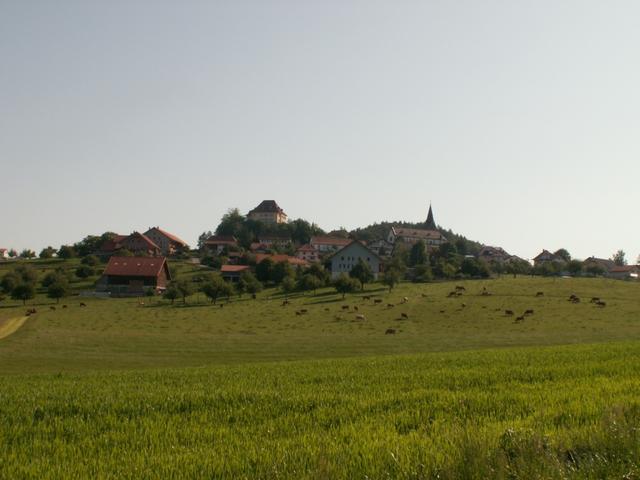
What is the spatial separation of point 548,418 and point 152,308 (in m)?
84.8

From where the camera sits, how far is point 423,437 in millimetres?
8656

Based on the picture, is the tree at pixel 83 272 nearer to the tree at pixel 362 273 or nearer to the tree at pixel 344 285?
the tree at pixel 362 273

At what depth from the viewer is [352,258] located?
136 m

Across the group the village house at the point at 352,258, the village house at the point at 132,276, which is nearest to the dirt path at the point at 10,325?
the village house at the point at 132,276

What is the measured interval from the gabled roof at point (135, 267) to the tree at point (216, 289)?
2560cm

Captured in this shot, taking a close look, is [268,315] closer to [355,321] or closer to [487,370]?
[355,321]

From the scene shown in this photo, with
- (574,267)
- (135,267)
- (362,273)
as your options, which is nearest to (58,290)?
(135,267)

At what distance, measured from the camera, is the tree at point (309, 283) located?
106 metres

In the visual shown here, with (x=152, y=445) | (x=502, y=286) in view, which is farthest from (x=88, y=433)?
(x=502, y=286)

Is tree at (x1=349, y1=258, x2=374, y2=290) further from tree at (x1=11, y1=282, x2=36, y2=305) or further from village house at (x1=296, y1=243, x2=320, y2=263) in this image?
village house at (x1=296, y1=243, x2=320, y2=263)

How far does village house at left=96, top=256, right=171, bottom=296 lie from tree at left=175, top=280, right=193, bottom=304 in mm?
18375

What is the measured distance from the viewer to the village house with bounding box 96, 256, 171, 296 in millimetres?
116000

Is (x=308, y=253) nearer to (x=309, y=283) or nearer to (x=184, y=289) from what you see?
(x=309, y=283)

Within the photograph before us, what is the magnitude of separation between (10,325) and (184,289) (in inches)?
1308
